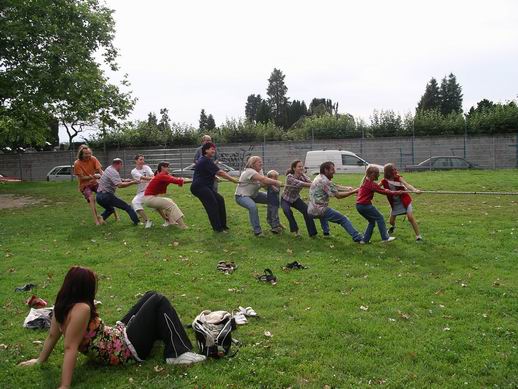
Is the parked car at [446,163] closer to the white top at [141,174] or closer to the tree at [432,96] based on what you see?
the white top at [141,174]

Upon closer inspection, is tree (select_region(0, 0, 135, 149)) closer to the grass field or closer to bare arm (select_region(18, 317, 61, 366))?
the grass field

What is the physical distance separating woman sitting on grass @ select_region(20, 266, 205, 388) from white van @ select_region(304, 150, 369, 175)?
82.8 feet

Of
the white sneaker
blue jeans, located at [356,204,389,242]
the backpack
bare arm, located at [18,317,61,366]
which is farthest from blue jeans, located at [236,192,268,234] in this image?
bare arm, located at [18,317,61,366]

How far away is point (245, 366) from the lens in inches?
198

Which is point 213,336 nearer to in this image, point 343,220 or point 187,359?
point 187,359

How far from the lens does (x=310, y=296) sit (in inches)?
285

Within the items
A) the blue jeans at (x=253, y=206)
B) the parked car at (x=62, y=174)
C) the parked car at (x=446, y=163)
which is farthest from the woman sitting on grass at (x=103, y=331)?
the parked car at (x=62, y=174)

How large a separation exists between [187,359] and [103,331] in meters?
0.89

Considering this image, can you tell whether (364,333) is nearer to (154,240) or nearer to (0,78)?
(154,240)

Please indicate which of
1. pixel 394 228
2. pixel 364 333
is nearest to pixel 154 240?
pixel 394 228

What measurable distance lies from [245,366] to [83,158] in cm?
999

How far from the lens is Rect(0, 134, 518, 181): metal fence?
33531mm

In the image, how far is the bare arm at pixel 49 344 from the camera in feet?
16.2

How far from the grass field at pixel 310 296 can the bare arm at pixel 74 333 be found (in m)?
0.33
